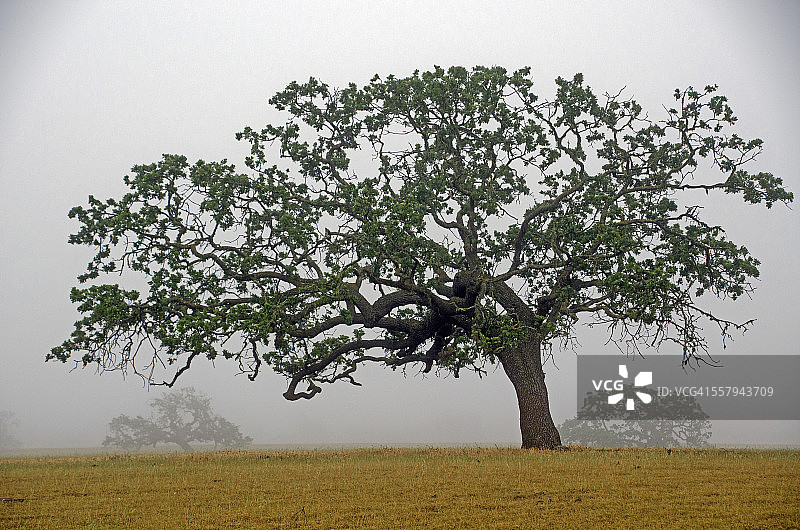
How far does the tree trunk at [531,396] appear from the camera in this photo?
2389 centimetres

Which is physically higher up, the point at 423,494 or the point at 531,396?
the point at 531,396

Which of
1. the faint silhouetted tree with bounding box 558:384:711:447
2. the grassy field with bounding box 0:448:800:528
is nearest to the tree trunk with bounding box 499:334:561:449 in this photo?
the grassy field with bounding box 0:448:800:528

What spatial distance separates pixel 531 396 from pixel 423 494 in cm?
1171

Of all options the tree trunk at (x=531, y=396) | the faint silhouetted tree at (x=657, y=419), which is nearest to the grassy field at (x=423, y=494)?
the tree trunk at (x=531, y=396)

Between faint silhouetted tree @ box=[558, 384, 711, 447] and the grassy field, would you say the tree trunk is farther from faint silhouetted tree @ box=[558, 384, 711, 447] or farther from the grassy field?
faint silhouetted tree @ box=[558, 384, 711, 447]

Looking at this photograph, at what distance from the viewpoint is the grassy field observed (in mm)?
11188

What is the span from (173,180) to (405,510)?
16.1 m

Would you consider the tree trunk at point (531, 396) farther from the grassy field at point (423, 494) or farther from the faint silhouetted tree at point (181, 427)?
the faint silhouetted tree at point (181, 427)

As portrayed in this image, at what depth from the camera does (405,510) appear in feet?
39.2

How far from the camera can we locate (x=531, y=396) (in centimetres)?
2428

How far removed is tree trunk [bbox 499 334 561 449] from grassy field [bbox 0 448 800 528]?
388 cm

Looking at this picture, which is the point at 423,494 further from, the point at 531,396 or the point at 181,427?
the point at 181,427

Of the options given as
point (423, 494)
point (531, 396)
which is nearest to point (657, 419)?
point (531, 396)

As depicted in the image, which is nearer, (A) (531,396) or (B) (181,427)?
(A) (531,396)
